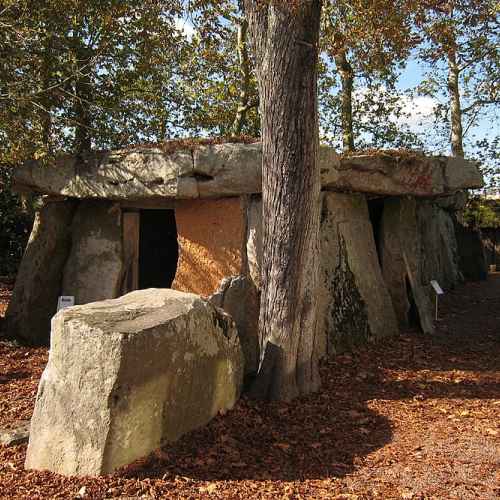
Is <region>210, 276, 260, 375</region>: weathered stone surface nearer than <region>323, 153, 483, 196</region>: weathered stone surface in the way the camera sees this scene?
Yes

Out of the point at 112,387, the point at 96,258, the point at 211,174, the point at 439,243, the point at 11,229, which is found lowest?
the point at 112,387

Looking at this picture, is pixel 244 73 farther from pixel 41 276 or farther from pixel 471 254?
pixel 471 254

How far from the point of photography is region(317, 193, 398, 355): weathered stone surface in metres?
7.55

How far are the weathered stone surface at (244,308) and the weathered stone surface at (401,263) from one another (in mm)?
3546

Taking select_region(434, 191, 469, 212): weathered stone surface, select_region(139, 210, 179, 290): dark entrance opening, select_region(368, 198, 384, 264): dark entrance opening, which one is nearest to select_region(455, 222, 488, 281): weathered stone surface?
select_region(434, 191, 469, 212): weathered stone surface

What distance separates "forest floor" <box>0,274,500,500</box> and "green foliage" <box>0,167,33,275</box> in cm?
614

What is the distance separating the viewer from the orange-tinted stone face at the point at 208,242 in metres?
7.29

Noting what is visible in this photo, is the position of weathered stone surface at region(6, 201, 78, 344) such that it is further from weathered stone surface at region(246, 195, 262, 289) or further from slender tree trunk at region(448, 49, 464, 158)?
slender tree trunk at region(448, 49, 464, 158)

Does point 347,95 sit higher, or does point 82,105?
point 347,95

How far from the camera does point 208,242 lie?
24.7ft

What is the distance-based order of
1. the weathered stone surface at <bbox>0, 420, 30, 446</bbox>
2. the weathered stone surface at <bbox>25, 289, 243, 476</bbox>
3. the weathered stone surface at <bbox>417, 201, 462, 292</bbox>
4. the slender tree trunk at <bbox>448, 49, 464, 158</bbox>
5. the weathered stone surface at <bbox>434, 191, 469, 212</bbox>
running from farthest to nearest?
1. the slender tree trunk at <bbox>448, 49, 464, 158</bbox>
2. the weathered stone surface at <bbox>434, 191, 469, 212</bbox>
3. the weathered stone surface at <bbox>417, 201, 462, 292</bbox>
4. the weathered stone surface at <bbox>0, 420, 30, 446</bbox>
5. the weathered stone surface at <bbox>25, 289, 243, 476</bbox>

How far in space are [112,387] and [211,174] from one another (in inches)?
150

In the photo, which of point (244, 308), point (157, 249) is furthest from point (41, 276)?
point (244, 308)

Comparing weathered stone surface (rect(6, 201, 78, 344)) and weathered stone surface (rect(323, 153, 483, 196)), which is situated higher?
weathered stone surface (rect(323, 153, 483, 196))
